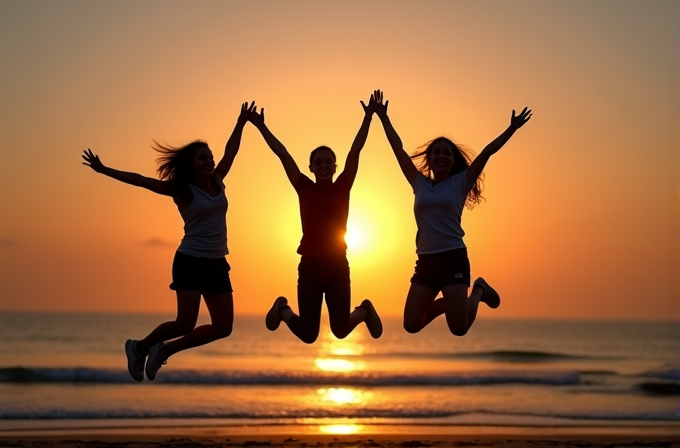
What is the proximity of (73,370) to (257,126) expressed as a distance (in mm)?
20505

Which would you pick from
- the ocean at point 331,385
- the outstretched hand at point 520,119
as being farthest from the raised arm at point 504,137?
the ocean at point 331,385

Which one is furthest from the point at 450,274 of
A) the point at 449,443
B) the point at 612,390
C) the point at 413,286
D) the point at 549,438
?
the point at 612,390

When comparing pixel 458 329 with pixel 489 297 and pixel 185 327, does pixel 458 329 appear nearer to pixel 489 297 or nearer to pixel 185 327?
pixel 489 297

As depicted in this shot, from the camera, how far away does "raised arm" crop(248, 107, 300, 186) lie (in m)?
10.1

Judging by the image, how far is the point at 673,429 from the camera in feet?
62.0

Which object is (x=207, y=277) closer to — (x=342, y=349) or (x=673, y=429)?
(x=673, y=429)

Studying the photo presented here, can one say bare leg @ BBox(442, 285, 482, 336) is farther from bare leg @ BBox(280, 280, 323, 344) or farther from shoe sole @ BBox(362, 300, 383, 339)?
bare leg @ BBox(280, 280, 323, 344)


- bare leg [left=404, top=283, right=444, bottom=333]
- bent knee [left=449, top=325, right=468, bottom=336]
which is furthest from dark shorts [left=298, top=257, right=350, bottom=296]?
bent knee [left=449, top=325, right=468, bottom=336]

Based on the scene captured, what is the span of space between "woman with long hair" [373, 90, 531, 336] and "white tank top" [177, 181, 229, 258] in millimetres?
2101

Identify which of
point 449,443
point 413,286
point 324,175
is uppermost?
point 324,175

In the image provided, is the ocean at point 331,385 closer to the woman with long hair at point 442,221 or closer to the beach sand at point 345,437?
the beach sand at point 345,437

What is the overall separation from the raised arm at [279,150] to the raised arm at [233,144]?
0.11m

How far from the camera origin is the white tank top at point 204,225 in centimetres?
970

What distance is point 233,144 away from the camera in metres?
10.3
